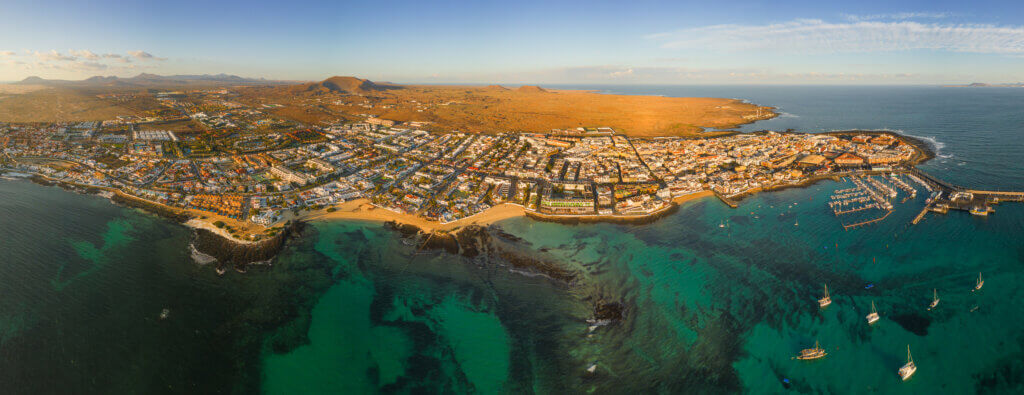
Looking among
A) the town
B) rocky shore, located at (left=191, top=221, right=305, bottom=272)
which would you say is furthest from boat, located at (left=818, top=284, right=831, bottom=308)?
rocky shore, located at (left=191, top=221, right=305, bottom=272)

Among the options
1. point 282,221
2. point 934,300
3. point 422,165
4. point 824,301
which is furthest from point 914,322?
point 422,165

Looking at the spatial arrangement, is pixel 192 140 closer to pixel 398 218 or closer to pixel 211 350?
pixel 398 218

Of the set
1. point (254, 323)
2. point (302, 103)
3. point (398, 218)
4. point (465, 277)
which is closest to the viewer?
point (254, 323)

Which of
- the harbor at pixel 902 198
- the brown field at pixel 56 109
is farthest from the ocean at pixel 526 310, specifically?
the brown field at pixel 56 109

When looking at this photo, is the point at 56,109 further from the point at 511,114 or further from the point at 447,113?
the point at 511,114

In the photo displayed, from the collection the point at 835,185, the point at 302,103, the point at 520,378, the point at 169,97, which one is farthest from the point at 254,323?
the point at 169,97

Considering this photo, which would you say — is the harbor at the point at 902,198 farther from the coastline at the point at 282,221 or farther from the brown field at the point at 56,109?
the brown field at the point at 56,109
